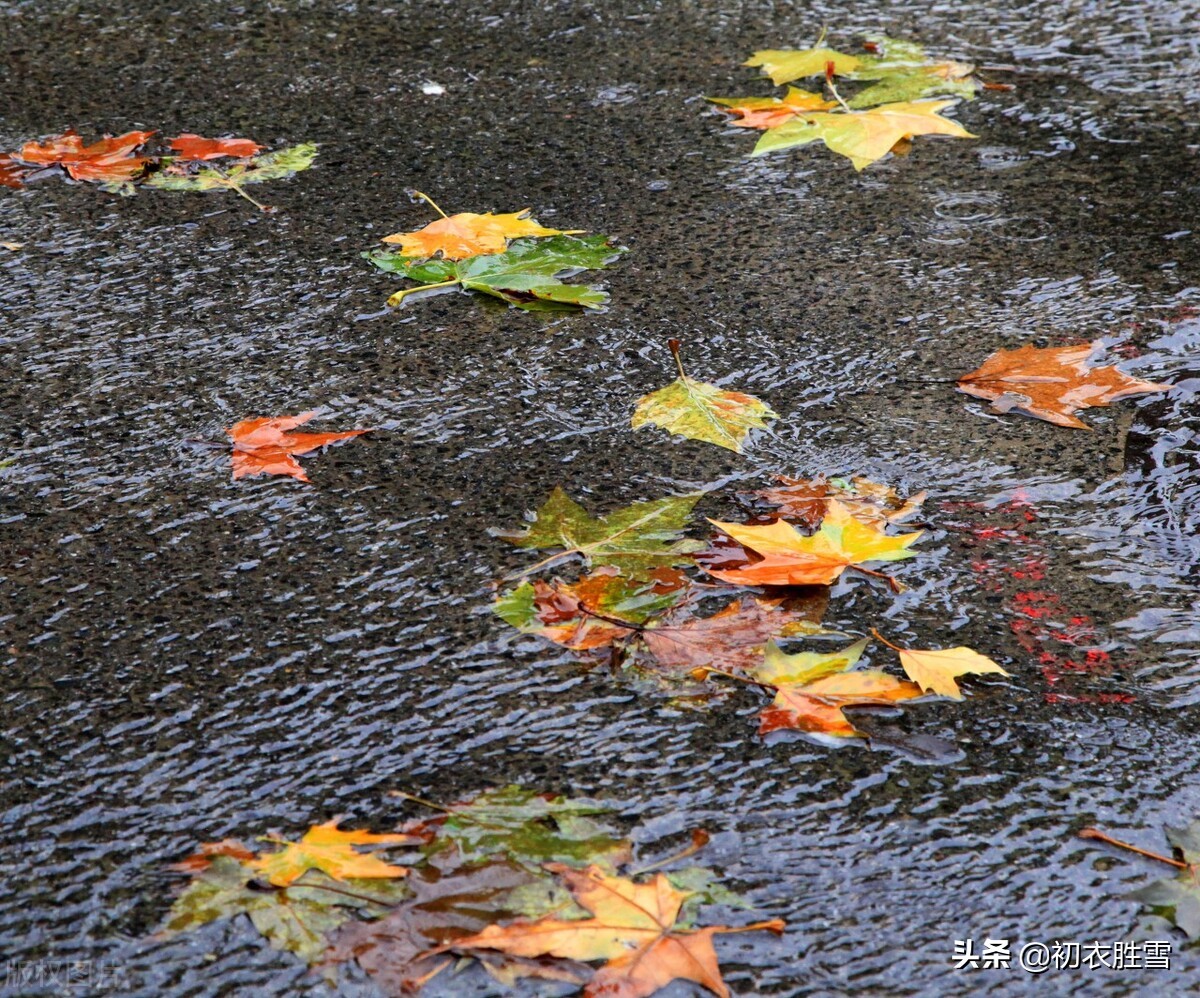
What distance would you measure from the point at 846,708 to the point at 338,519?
0.79 meters

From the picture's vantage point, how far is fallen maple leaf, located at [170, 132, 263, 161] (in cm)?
277

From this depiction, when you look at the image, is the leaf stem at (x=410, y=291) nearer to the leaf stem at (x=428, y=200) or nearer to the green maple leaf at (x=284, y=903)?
the leaf stem at (x=428, y=200)

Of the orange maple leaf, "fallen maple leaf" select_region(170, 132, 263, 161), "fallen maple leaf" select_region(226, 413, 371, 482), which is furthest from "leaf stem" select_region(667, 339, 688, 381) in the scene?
the orange maple leaf

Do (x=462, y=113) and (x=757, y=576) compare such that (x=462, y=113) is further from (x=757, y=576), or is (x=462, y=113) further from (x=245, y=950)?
(x=245, y=950)

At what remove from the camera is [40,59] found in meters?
3.22

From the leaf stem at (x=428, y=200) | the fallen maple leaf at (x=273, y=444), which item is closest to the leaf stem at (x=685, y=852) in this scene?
the fallen maple leaf at (x=273, y=444)

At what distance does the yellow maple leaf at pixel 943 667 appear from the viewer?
1520 millimetres

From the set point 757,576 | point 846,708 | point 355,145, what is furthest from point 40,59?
point 846,708

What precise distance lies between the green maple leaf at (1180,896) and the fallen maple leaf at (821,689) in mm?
341

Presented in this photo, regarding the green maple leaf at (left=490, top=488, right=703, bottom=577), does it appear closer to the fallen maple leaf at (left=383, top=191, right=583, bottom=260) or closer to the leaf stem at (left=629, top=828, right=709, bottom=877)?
the leaf stem at (left=629, top=828, right=709, bottom=877)

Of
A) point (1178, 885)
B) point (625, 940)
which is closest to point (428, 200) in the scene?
point (625, 940)

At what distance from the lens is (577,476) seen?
6.18 feet

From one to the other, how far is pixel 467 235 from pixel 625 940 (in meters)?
1.62

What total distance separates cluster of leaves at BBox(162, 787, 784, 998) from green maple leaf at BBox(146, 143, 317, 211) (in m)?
1.72
